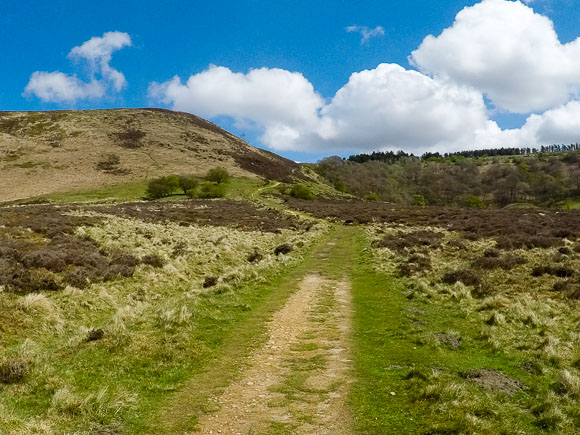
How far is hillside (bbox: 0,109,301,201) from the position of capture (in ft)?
311

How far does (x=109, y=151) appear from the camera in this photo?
115 m

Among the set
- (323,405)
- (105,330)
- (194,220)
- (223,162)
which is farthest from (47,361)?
(223,162)

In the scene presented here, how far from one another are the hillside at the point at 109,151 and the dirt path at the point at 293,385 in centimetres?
8819

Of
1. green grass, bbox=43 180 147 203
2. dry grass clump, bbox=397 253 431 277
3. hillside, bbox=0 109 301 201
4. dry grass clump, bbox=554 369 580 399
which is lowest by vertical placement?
dry grass clump, bbox=554 369 580 399

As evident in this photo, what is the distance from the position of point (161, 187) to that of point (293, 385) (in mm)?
84440

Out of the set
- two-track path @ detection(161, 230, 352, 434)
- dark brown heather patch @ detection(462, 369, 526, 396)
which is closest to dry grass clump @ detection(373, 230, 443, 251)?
two-track path @ detection(161, 230, 352, 434)

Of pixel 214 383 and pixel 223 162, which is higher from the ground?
pixel 223 162

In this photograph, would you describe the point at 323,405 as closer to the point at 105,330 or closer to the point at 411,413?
the point at 411,413

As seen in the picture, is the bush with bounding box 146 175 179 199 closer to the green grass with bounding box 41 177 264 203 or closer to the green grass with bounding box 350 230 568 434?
the green grass with bounding box 41 177 264 203

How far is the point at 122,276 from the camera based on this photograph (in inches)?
701

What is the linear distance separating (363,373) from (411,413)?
1.87m

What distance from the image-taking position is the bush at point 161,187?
86812 mm

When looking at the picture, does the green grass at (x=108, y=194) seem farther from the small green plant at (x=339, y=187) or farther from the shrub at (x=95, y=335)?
the shrub at (x=95, y=335)

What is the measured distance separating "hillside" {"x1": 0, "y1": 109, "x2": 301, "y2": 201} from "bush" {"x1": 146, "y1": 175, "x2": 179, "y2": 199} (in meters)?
14.3
